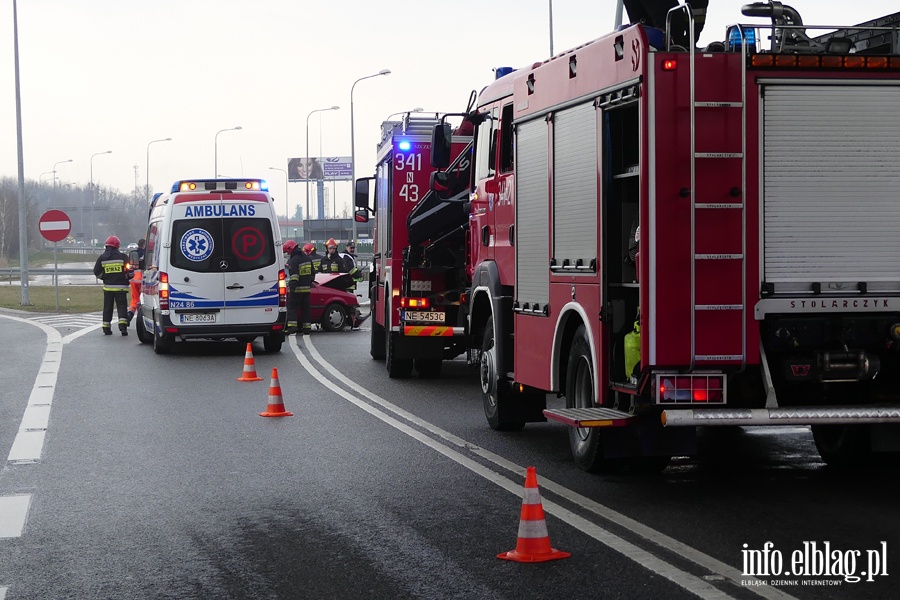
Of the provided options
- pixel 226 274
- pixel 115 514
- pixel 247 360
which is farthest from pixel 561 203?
pixel 226 274

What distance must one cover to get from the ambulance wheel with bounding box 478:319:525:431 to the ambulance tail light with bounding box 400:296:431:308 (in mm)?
4255

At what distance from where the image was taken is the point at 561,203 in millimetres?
9500

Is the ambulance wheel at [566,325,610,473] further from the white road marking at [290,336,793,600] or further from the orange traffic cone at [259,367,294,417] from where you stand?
the orange traffic cone at [259,367,294,417]

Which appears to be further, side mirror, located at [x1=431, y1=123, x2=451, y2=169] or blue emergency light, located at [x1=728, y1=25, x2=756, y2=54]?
side mirror, located at [x1=431, y1=123, x2=451, y2=169]

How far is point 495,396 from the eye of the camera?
1162 cm

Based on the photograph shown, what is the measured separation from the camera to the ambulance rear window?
21.0m

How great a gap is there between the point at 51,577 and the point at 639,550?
2820mm

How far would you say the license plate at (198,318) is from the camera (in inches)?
820

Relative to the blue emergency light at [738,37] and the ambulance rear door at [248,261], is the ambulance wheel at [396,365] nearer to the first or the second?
the ambulance rear door at [248,261]

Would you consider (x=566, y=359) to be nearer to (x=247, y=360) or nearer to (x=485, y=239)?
(x=485, y=239)

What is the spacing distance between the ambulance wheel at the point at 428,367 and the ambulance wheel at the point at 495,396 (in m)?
5.16

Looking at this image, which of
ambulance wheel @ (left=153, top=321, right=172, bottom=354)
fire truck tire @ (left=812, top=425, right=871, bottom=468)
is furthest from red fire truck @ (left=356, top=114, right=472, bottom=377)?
fire truck tire @ (left=812, top=425, right=871, bottom=468)

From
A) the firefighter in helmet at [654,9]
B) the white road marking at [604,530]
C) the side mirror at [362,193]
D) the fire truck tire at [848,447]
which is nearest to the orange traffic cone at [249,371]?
the side mirror at [362,193]

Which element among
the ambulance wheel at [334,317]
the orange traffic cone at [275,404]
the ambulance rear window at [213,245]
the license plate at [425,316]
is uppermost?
the ambulance rear window at [213,245]
